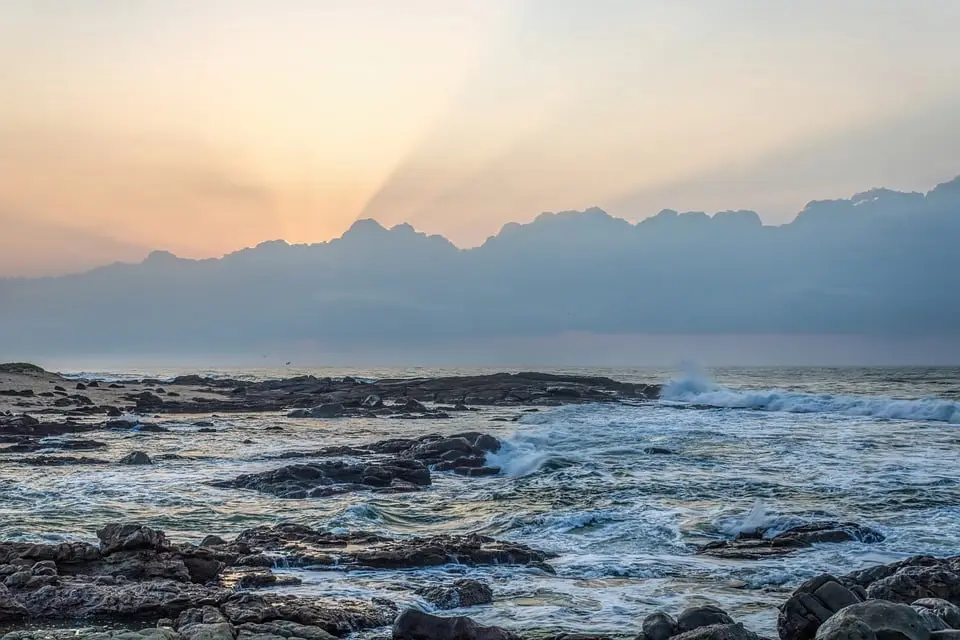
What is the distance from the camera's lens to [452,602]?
11.7 metres

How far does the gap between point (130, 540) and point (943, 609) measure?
11.4m

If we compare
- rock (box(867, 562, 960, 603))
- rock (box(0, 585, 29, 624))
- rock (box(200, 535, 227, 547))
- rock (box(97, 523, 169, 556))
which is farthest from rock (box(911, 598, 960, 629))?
rock (box(200, 535, 227, 547))

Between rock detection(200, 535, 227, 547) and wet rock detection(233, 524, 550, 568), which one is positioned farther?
rock detection(200, 535, 227, 547)

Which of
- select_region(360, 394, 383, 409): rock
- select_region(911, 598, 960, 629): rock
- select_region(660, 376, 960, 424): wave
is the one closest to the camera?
select_region(911, 598, 960, 629): rock

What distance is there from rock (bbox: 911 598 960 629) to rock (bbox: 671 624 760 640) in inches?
94.4

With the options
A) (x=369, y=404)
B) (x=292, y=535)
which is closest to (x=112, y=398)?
(x=369, y=404)

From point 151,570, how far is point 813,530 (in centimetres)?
1266

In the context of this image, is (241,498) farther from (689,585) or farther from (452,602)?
(689,585)

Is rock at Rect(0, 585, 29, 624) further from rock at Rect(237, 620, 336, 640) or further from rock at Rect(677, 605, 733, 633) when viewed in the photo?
rock at Rect(677, 605, 733, 633)

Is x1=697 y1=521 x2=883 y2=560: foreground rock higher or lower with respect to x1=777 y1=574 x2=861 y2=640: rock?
lower

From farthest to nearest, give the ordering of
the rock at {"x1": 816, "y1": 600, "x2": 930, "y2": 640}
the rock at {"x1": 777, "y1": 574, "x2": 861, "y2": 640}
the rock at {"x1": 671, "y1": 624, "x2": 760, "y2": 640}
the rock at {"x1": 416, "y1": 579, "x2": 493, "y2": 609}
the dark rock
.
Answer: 1. the dark rock
2. the rock at {"x1": 416, "y1": 579, "x2": 493, "y2": 609}
3. the rock at {"x1": 777, "y1": 574, "x2": 861, "y2": 640}
4. the rock at {"x1": 671, "y1": 624, "x2": 760, "y2": 640}
5. the rock at {"x1": 816, "y1": 600, "x2": 930, "y2": 640}

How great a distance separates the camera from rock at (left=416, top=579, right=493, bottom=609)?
11.7m

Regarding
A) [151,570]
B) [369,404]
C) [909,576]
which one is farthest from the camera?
[369,404]

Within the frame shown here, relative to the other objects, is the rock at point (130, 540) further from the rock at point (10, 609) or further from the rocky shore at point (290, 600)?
the rock at point (10, 609)
